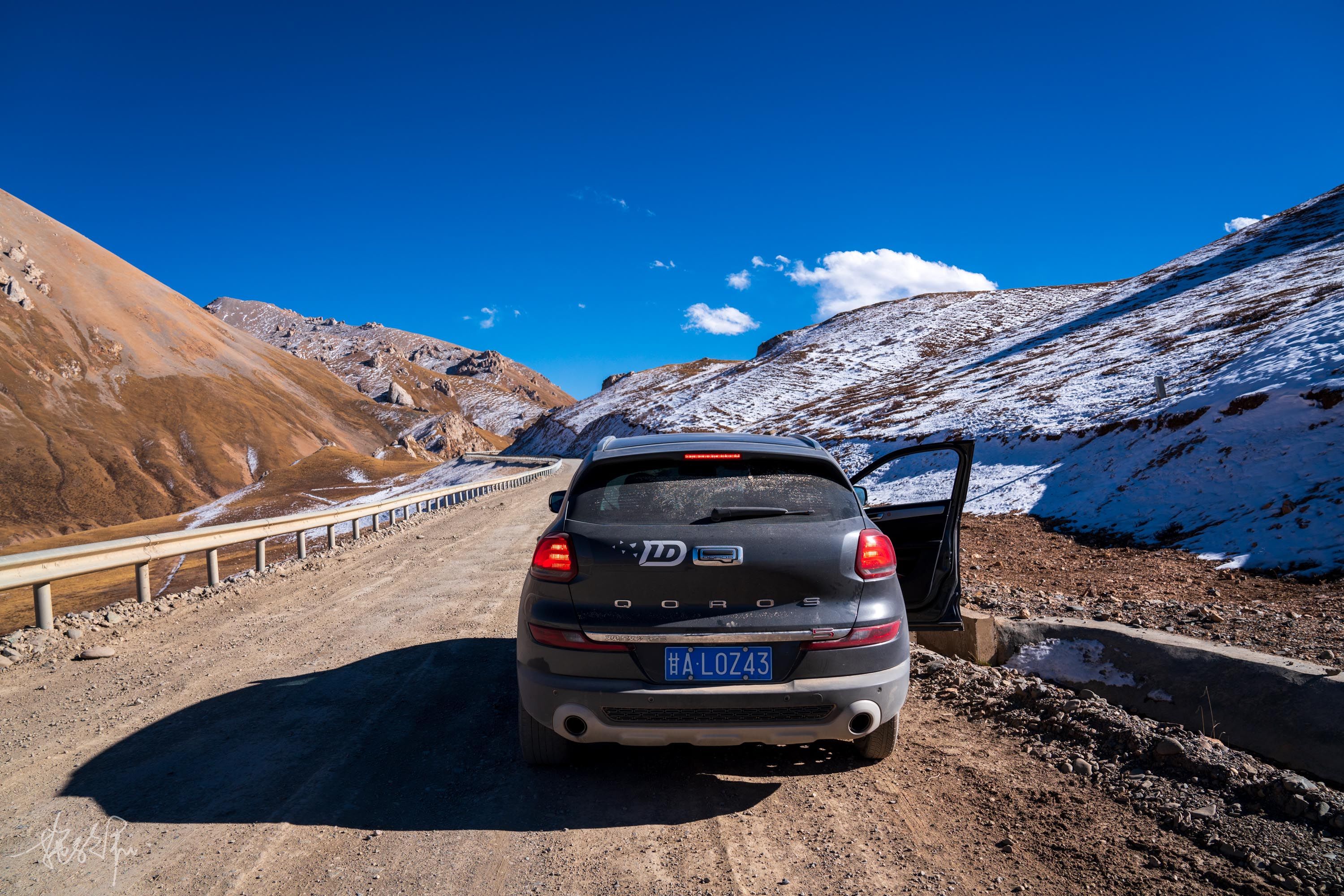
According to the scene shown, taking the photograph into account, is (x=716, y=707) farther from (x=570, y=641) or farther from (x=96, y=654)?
(x=96, y=654)

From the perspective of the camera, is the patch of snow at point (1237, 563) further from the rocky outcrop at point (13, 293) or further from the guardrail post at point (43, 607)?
the rocky outcrop at point (13, 293)

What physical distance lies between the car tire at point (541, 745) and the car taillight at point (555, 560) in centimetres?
74

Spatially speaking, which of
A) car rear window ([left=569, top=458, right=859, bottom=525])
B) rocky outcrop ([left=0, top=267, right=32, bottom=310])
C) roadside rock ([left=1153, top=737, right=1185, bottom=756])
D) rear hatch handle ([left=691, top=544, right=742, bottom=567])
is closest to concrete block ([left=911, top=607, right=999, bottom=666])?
roadside rock ([left=1153, top=737, right=1185, bottom=756])

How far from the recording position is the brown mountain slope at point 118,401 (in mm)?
104938

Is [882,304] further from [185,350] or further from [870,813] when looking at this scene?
[185,350]

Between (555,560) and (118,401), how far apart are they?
174 m

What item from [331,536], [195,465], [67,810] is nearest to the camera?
[67,810]

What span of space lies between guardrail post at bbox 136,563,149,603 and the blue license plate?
7055 mm

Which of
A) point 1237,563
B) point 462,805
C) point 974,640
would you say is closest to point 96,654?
point 462,805

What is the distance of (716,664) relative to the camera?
314cm

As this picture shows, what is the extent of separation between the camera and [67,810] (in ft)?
10.5

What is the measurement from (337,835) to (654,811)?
4.56 feet

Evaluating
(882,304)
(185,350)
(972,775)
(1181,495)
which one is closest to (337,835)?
(972,775)

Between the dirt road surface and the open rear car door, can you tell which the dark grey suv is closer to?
the dirt road surface
